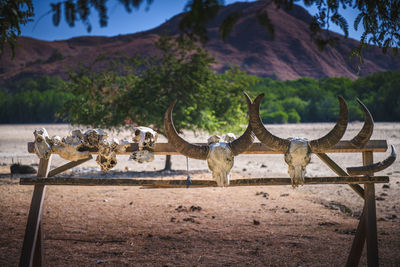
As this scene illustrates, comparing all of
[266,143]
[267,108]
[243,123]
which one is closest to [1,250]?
[266,143]

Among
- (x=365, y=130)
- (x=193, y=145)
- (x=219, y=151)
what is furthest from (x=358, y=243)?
(x=193, y=145)

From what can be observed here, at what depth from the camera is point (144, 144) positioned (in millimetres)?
3441

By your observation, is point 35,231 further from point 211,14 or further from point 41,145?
point 211,14

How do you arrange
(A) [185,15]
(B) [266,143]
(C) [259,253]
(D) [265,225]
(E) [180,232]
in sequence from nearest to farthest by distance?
1. (A) [185,15]
2. (B) [266,143]
3. (C) [259,253]
4. (E) [180,232]
5. (D) [265,225]

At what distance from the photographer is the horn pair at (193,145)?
10.3 feet

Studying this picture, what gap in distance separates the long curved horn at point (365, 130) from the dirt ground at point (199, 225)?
1784 millimetres

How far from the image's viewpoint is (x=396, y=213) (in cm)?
672

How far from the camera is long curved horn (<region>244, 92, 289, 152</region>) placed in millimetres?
3049

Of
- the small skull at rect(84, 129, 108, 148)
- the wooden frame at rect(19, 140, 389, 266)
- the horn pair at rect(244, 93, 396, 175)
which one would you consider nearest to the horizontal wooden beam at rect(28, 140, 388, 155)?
the wooden frame at rect(19, 140, 389, 266)

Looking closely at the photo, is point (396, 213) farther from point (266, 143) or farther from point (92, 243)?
point (92, 243)

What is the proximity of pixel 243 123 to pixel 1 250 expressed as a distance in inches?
393

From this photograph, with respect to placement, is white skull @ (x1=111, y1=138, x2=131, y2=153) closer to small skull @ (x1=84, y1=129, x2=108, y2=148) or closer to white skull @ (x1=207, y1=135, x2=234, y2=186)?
small skull @ (x1=84, y1=129, x2=108, y2=148)

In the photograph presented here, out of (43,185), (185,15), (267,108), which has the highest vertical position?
(267,108)

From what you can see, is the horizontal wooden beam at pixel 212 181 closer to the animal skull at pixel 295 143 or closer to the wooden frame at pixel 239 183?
the wooden frame at pixel 239 183
